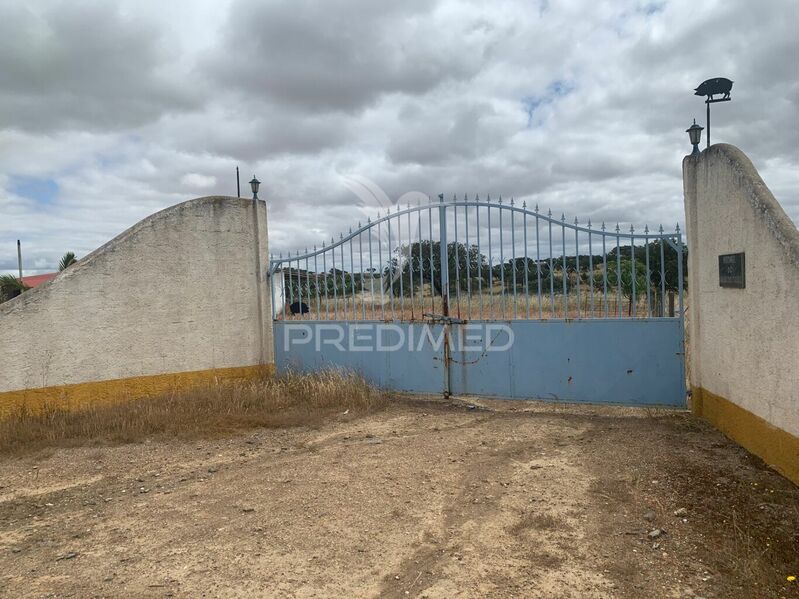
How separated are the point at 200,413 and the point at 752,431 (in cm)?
526

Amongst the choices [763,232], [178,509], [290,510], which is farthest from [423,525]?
[763,232]

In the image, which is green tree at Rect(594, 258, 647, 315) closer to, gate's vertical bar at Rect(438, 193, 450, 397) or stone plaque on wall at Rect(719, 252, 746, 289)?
stone plaque on wall at Rect(719, 252, 746, 289)

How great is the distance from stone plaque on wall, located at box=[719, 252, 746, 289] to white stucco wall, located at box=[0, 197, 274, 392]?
5.55 metres

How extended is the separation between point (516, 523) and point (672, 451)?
80.2 inches

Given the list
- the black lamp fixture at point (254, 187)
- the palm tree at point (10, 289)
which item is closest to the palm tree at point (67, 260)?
the palm tree at point (10, 289)

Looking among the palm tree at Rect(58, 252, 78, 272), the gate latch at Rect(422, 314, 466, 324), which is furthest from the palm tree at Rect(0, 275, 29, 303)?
the gate latch at Rect(422, 314, 466, 324)

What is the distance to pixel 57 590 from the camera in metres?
2.89

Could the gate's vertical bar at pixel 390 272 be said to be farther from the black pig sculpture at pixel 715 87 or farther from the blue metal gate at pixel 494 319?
the black pig sculpture at pixel 715 87

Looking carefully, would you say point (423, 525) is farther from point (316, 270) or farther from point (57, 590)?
point (316, 270)

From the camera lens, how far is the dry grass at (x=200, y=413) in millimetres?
5539

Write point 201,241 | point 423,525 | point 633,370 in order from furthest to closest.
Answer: point 201,241, point 633,370, point 423,525

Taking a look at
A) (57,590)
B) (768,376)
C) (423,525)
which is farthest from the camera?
(768,376)

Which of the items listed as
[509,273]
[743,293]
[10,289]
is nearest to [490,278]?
[509,273]

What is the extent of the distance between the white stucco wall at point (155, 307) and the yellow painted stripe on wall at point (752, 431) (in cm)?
544
